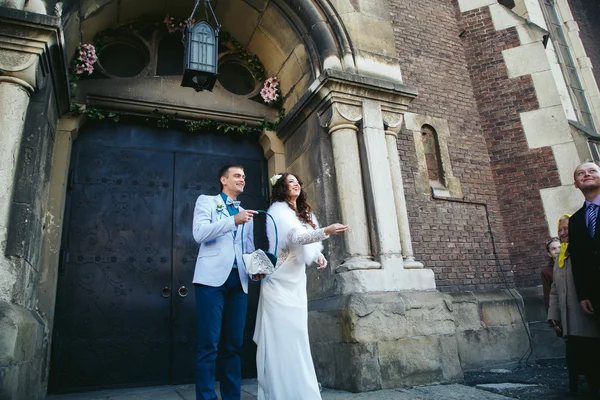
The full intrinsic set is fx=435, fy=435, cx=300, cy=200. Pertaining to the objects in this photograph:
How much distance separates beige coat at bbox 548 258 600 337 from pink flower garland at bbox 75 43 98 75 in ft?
16.2

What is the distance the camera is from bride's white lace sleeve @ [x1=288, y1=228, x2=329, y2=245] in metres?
2.74

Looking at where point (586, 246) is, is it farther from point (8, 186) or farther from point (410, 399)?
point (8, 186)

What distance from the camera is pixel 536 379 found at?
4211mm

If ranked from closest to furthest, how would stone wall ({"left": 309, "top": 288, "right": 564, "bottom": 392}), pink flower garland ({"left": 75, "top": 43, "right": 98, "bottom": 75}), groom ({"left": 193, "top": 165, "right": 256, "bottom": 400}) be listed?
groom ({"left": 193, "top": 165, "right": 256, "bottom": 400}) → stone wall ({"left": 309, "top": 288, "right": 564, "bottom": 392}) → pink flower garland ({"left": 75, "top": 43, "right": 98, "bottom": 75})

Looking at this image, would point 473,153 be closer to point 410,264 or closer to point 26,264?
point 410,264

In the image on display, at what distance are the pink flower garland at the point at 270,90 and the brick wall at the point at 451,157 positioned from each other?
1938 millimetres

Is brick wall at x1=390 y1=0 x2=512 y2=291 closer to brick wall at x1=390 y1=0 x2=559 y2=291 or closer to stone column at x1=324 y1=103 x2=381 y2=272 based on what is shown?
brick wall at x1=390 y1=0 x2=559 y2=291

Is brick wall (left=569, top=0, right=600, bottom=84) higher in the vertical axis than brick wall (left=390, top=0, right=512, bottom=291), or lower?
higher

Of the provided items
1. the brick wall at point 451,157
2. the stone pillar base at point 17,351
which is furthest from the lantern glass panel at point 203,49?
the brick wall at point 451,157

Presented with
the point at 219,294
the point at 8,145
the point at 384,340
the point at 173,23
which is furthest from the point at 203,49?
the point at 384,340

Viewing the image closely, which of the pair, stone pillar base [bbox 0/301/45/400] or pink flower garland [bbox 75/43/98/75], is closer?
stone pillar base [bbox 0/301/45/400]

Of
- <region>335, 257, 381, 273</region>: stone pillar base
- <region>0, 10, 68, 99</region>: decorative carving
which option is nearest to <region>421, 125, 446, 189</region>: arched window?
<region>335, 257, 381, 273</region>: stone pillar base

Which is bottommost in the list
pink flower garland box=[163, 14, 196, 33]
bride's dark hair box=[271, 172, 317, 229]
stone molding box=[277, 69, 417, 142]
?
bride's dark hair box=[271, 172, 317, 229]

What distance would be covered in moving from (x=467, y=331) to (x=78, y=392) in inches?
174
